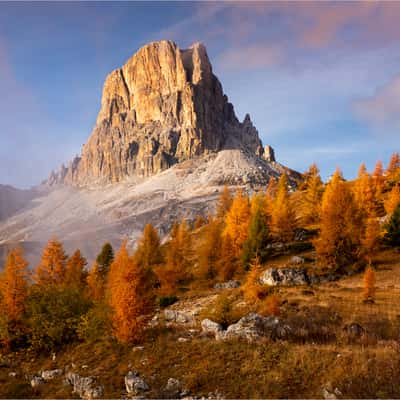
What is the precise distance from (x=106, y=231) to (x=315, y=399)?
6316 inches

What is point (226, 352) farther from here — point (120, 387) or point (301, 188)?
point (301, 188)

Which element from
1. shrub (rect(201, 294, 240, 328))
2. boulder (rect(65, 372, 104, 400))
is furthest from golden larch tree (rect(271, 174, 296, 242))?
boulder (rect(65, 372, 104, 400))

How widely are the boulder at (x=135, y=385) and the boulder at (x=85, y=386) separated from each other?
1.39 m

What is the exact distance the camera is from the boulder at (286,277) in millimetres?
38969

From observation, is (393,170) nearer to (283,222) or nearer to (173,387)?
(283,222)

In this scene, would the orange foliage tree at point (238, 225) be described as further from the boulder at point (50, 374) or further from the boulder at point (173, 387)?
the boulder at point (173, 387)

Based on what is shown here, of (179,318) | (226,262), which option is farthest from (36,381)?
(226,262)

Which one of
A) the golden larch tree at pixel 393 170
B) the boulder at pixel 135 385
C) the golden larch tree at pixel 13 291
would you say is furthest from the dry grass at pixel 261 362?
the golden larch tree at pixel 393 170

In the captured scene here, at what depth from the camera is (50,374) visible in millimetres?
18578

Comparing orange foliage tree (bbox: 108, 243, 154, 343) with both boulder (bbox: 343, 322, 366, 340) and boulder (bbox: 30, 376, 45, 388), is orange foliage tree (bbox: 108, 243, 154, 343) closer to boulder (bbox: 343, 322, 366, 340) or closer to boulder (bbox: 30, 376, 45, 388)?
boulder (bbox: 30, 376, 45, 388)

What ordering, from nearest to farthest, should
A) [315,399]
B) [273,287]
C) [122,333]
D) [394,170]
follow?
[315,399] → [122,333] → [273,287] → [394,170]

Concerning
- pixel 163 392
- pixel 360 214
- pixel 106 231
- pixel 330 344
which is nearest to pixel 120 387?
pixel 163 392

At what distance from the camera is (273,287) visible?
38031 millimetres

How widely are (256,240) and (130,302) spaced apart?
2834 cm
